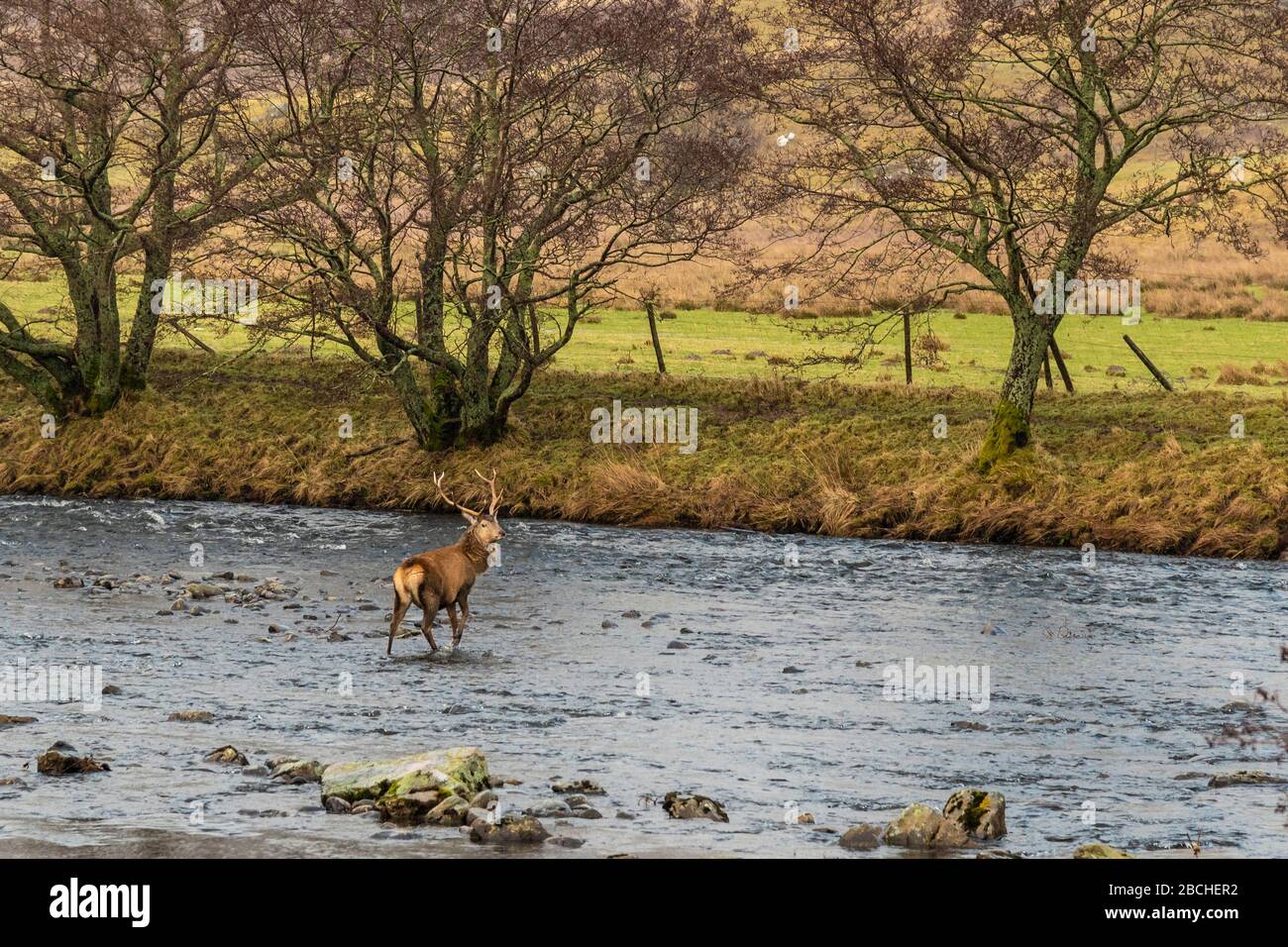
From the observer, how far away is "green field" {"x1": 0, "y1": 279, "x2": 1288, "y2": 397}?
45594 millimetres

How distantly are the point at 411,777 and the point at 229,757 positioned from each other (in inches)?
87.5

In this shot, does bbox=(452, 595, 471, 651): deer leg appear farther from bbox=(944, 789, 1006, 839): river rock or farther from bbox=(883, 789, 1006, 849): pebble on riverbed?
bbox=(944, 789, 1006, 839): river rock

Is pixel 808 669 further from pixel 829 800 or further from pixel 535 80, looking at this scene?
pixel 535 80

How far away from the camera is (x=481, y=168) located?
3506cm

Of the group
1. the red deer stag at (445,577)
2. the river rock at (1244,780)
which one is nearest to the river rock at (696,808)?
the river rock at (1244,780)

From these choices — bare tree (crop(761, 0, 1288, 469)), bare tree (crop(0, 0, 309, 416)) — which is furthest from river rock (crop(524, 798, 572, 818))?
bare tree (crop(0, 0, 309, 416))

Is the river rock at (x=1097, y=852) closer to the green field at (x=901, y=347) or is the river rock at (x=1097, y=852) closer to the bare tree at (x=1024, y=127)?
the bare tree at (x=1024, y=127)

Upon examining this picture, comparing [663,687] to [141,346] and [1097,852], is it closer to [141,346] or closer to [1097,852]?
→ [1097,852]

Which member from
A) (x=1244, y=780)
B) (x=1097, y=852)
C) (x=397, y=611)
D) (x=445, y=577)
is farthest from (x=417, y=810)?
(x=1244, y=780)

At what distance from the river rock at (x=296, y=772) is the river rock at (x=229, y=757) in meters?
0.39

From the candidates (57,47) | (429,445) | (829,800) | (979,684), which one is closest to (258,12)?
(57,47)

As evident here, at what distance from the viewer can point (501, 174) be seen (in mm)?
34656

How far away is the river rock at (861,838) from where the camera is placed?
12.9 m
